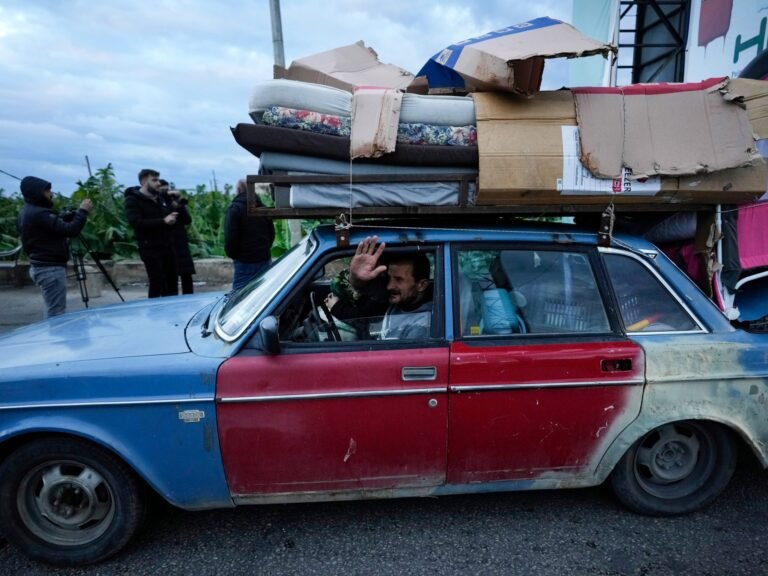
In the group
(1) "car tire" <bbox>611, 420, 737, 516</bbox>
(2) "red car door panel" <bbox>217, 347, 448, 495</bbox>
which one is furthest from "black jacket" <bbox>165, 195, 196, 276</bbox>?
(1) "car tire" <bbox>611, 420, 737, 516</bbox>

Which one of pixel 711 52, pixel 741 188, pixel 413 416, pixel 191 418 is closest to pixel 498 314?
pixel 413 416

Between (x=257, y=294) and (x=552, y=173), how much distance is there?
1667 mm

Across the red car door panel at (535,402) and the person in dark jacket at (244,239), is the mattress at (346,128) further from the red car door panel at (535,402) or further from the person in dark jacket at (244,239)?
the person in dark jacket at (244,239)

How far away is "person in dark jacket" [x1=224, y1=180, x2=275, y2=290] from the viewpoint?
5551mm

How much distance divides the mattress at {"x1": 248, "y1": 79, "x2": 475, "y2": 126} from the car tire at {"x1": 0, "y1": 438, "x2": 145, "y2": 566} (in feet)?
6.22

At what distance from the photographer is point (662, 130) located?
8.55 ft

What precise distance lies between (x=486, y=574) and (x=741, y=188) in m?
2.31

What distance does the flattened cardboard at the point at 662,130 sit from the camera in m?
2.54

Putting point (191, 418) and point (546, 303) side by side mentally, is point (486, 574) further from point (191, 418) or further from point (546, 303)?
point (191, 418)

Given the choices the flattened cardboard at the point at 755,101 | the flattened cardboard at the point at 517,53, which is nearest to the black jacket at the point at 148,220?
the flattened cardboard at the point at 517,53

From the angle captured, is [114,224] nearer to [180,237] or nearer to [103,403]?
[180,237]

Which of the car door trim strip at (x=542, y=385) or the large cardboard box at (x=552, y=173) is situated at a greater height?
the large cardboard box at (x=552, y=173)

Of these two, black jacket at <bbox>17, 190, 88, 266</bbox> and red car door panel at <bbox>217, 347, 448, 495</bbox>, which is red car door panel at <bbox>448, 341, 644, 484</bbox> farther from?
black jacket at <bbox>17, 190, 88, 266</bbox>

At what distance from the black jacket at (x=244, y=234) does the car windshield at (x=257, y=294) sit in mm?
2644
